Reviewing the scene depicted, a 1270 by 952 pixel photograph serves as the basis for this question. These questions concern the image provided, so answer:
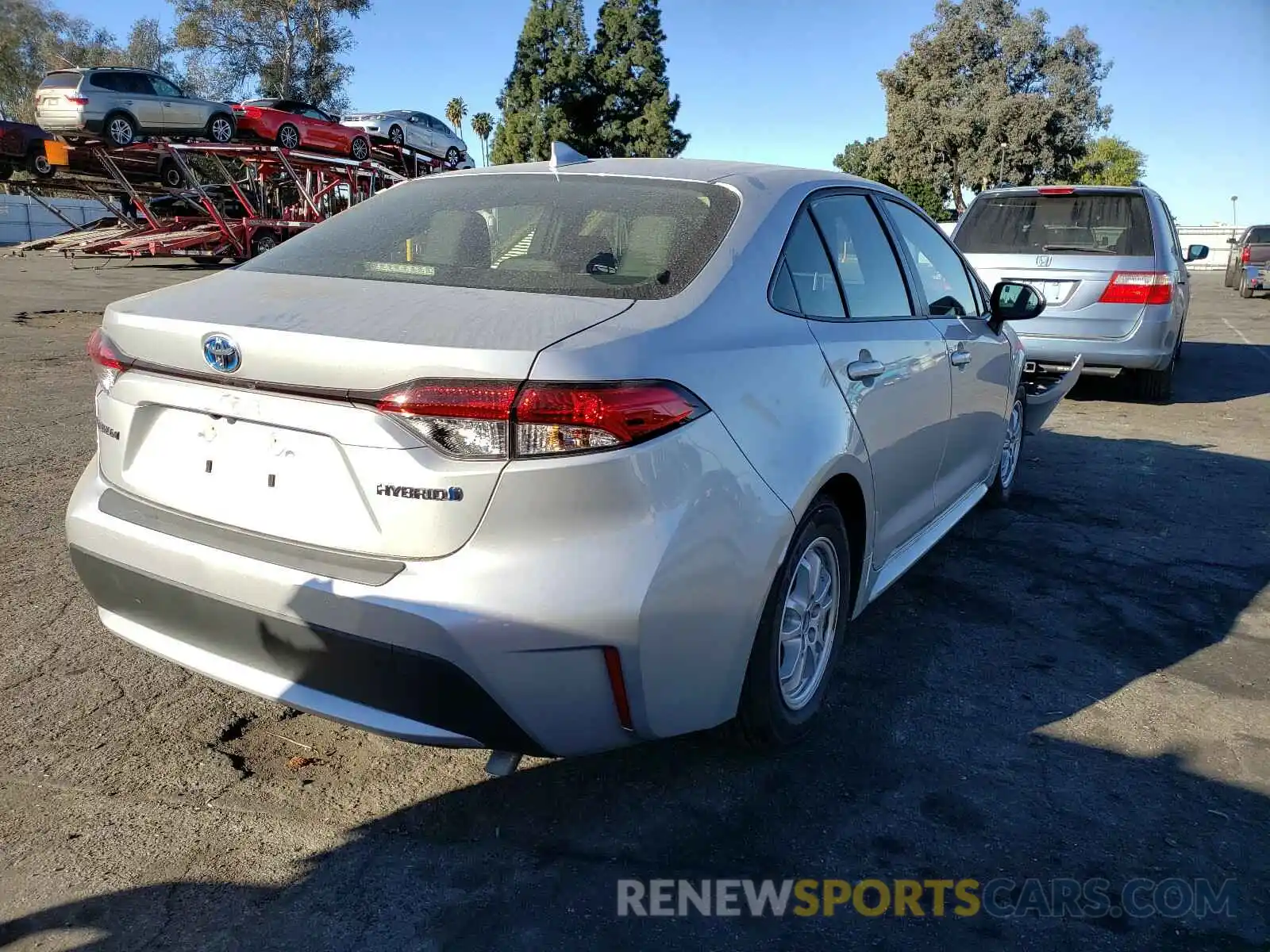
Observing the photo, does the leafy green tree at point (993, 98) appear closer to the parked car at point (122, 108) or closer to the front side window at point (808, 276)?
the parked car at point (122, 108)

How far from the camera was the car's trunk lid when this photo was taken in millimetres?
2094

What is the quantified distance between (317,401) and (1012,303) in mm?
3583

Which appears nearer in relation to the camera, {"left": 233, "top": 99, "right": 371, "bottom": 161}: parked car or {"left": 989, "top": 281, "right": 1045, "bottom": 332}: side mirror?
{"left": 989, "top": 281, "right": 1045, "bottom": 332}: side mirror

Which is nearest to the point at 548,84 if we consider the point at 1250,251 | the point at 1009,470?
the point at 1250,251

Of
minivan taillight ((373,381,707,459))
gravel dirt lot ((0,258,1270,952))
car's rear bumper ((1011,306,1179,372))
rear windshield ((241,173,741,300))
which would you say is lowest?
gravel dirt lot ((0,258,1270,952))

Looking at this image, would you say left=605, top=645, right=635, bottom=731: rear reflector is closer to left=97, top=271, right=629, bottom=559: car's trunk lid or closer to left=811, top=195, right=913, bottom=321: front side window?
left=97, top=271, right=629, bottom=559: car's trunk lid

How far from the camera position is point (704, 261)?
2621 millimetres

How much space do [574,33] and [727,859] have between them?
1820 inches

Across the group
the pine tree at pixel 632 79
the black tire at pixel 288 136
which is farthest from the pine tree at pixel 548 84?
the black tire at pixel 288 136

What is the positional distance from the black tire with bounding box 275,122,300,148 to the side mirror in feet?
65.6

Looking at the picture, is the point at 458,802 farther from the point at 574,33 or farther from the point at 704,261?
the point at 574,33

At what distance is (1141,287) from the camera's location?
8109 mm

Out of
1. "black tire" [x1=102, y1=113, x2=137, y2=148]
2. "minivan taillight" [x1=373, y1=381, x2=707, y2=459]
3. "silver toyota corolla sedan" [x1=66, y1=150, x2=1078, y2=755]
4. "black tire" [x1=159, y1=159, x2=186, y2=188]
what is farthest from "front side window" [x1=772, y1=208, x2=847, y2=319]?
"black tire" [x1=159, y1=159, x2=186, y2=188]

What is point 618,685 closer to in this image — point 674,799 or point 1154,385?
point 674,799
